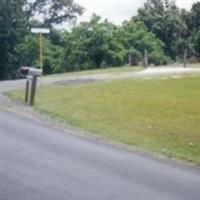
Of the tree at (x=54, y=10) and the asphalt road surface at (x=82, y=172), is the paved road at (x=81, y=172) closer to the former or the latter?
the asphalt road surface at (x=82, y=172)

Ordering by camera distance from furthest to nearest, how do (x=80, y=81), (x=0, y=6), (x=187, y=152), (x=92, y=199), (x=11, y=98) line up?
(x=0, y=6)
(x=80, y=81)
(x=11, y=98)
(x=187, y=152)
(x=92, y=199)

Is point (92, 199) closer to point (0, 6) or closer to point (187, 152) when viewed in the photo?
point (187, 152)

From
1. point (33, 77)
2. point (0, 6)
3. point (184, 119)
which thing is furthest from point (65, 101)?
point (0, 6)

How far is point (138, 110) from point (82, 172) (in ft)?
29.6

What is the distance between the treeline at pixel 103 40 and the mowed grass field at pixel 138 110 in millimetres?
25232

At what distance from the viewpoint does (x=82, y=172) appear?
31.5ft

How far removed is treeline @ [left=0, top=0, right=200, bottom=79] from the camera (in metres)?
51.6

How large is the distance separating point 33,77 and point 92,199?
11742 mm

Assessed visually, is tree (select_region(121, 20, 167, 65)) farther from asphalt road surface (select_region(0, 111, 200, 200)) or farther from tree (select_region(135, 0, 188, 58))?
asphalt road surface (select_region(0, 111, 200, 200))

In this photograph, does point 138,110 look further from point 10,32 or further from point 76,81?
point 10,32

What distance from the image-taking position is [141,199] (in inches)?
324

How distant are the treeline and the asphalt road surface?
125 ft

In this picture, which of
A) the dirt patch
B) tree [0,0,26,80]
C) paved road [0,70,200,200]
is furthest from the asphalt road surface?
tree [0,0,26,80]

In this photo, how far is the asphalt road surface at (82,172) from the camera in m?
8.32
